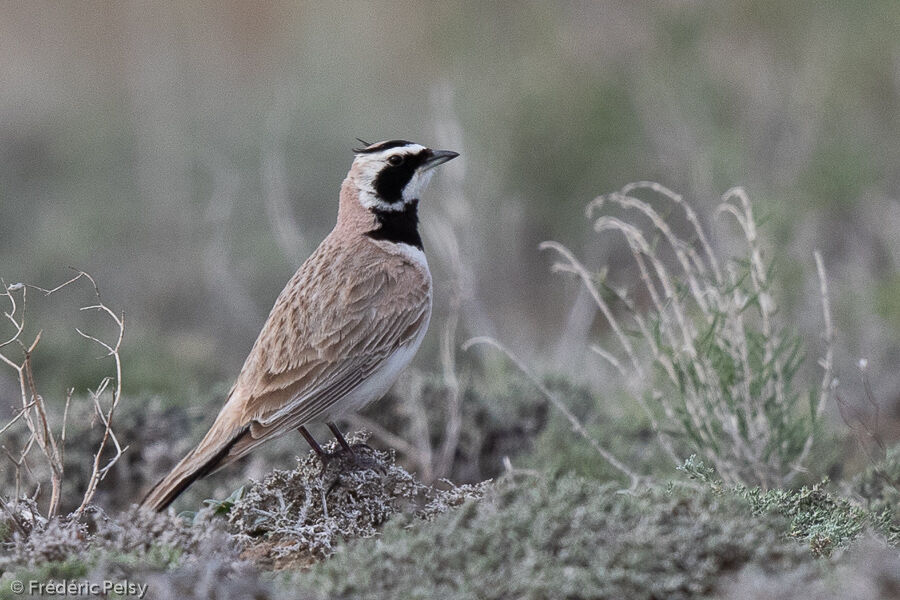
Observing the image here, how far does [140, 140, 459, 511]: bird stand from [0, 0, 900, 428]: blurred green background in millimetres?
1426

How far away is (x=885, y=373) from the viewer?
8078mm

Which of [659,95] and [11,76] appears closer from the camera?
[659,95]

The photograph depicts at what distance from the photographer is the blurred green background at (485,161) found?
9.16 metres

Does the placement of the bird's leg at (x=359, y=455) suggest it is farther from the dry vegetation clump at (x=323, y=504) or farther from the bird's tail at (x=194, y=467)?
the bird's tail at (x=194, y=467)

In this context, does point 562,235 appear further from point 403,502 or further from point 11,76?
point 11,76

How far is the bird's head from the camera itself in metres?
5.41

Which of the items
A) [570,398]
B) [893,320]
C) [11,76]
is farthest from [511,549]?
[11,76]

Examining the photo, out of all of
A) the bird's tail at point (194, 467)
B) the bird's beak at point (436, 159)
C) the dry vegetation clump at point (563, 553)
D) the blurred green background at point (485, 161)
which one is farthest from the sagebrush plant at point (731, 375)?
the blurred green background at point (485, 161)

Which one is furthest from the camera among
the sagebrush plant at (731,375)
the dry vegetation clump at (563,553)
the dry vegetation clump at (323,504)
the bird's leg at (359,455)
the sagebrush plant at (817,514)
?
the sagebrush plant at (731,375)

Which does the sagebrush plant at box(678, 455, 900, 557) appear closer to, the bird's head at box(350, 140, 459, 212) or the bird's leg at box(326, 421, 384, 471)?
the bird's leg at box(326, 421, 384, 471)

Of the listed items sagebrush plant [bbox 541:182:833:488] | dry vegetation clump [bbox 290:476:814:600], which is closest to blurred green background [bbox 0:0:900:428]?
sagebrush plant [bbox 541:182:833:488]

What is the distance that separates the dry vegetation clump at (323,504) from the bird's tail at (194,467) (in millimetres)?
155

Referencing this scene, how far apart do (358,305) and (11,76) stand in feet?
54.5

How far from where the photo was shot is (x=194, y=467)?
4.28 metres
